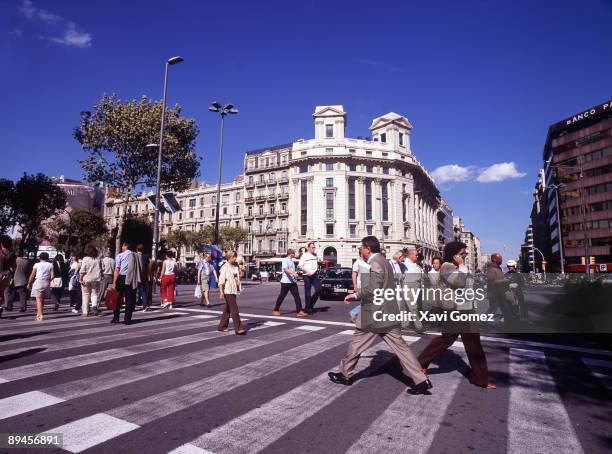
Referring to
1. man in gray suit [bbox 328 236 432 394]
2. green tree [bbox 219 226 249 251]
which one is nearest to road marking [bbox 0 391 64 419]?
man in gray suit [bbox 328 236 432 394]

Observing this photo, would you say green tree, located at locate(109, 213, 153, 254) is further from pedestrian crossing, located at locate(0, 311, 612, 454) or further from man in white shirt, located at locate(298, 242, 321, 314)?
pedestrian crossing, located at locate(0, 311, 612, 454)

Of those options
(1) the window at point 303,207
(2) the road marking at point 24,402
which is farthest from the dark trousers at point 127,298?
(1) the window at point 303,207

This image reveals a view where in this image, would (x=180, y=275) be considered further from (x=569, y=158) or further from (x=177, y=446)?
(x=569, y=158)

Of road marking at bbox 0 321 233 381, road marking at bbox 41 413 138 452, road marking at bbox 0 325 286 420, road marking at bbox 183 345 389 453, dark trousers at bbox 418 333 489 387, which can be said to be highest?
dark trousers at bbox 418 333 489 387

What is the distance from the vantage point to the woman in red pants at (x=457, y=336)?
416cm

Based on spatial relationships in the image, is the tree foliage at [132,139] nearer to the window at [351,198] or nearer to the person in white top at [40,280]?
the person in white top at [40,280]

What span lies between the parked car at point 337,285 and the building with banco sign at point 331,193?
42.2 m

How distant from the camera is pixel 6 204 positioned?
3441 centimetres

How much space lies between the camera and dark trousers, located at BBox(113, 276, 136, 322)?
27.0 feet

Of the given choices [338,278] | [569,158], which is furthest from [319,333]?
[569,158]

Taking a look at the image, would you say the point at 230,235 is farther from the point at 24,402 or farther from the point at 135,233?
Answer: the point at 24,402

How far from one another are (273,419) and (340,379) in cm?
127

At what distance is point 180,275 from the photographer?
33.0m

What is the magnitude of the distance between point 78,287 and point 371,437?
10787 mm
